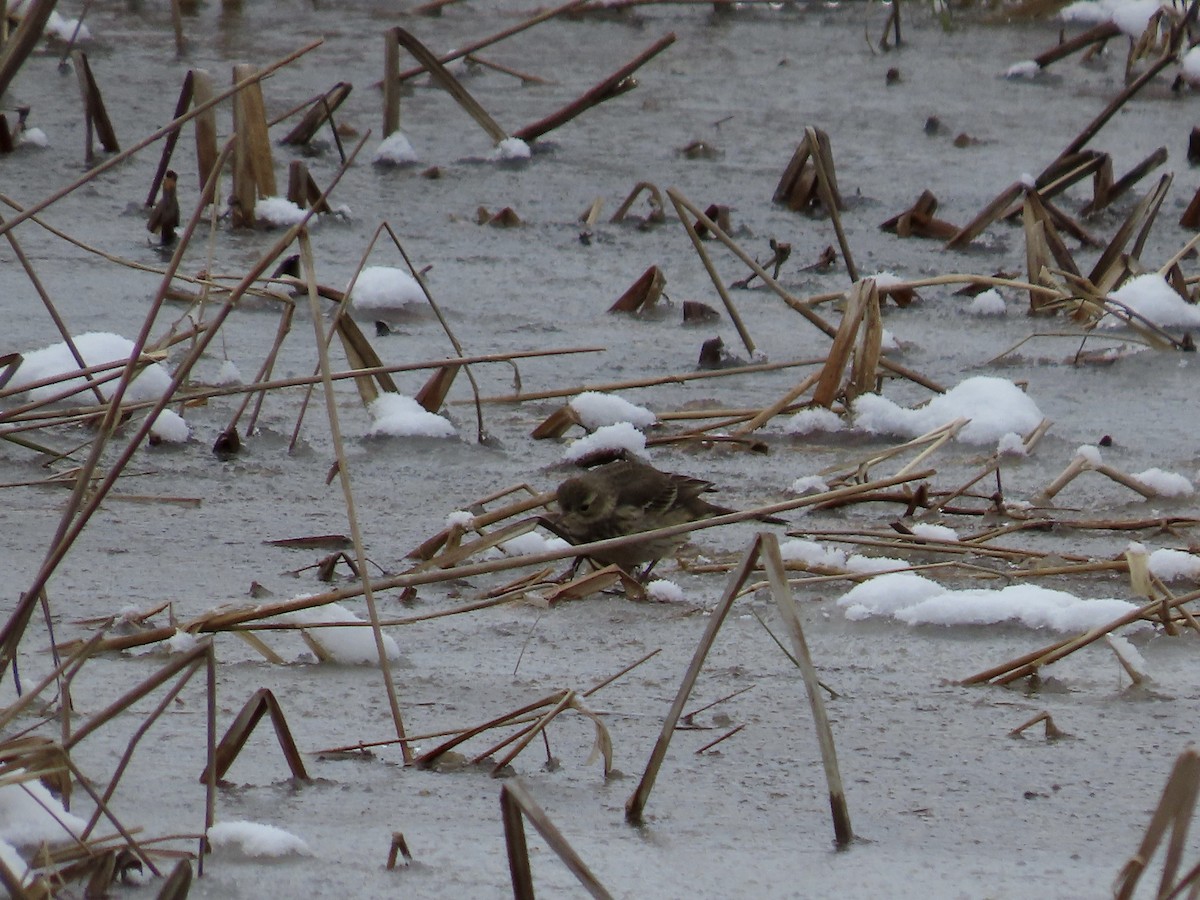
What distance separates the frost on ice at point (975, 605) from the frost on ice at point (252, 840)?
1436 millimetres

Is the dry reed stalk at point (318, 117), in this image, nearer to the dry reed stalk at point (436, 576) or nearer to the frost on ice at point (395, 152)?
the frost on ice at point (395, 152)

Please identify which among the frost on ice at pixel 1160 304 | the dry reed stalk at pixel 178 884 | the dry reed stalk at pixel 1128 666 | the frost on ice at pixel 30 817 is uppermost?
the dry reed stalk at pixel 178 884

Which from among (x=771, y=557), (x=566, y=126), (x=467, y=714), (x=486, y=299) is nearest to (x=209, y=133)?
(x=486, y=299)

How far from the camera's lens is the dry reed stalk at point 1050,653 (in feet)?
9.09

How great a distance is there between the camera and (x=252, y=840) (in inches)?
78.6

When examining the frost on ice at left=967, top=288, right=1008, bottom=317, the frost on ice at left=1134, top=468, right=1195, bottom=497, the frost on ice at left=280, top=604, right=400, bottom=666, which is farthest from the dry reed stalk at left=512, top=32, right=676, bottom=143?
the frost on ice at left=280, top=604, right=400, bottom=666

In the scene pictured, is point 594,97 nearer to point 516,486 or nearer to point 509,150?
point 509,150

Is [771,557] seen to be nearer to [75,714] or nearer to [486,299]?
[75,714]

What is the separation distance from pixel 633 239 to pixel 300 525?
2.86 meters

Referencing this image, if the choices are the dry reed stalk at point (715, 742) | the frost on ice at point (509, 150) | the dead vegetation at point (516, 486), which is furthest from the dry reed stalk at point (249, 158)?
the dry reed stalk at point (715, 742)

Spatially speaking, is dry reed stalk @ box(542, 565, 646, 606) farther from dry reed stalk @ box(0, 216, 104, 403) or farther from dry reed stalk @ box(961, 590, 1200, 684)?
dry reed stalk @ box(0, 216, 104, 403)

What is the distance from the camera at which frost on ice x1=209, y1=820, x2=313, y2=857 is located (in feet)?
6.54

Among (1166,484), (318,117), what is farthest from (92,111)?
(1166,484)

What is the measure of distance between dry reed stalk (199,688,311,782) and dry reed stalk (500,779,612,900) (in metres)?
0.55
